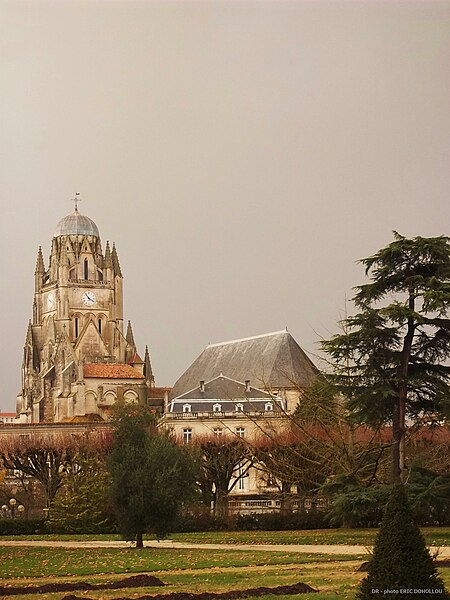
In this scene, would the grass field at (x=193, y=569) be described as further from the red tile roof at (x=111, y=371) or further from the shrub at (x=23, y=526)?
the red tile roof at (x=111, y=371)

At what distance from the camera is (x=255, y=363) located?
247 feet

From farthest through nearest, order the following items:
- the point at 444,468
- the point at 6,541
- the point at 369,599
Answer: the point at 444,468, the point at 6,541, the point at 369,599

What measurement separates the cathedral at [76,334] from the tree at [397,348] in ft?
179

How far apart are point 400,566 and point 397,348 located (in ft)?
56.9

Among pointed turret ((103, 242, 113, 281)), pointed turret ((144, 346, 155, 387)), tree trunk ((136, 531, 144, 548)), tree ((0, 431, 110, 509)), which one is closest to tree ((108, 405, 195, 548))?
tree trunk ((136, 531, 144, 548))

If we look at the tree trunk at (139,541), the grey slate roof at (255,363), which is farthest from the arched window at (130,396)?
the tree trunk at (139,541)

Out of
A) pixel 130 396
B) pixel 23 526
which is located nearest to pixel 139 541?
pixel 23 526

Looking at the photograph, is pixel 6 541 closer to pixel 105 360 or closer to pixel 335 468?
pixel 335 468

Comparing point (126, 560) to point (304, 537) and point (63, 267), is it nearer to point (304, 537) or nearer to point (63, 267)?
point (304, 537)

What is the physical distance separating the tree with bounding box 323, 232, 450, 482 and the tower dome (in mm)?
72516

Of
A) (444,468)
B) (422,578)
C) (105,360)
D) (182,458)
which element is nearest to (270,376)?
(105,360)

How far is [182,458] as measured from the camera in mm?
30562

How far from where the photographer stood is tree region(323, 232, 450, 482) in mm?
29203

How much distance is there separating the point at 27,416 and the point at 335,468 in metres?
58.5
